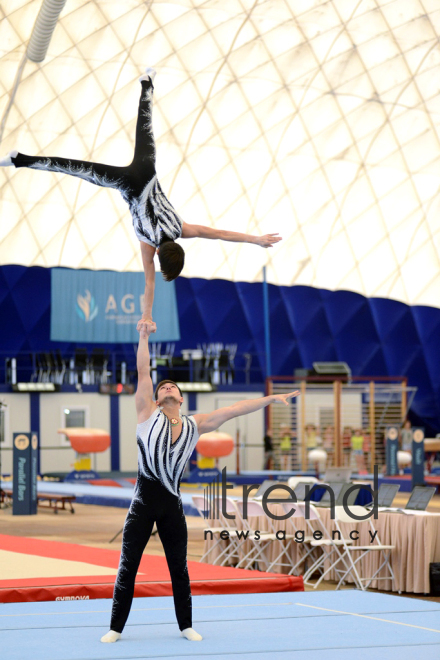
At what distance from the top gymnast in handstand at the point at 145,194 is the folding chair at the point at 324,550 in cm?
617

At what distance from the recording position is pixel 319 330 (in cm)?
3303


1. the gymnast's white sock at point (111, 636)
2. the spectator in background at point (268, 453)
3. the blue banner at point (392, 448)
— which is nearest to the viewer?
the gymnast's white sock at point (111, 636)

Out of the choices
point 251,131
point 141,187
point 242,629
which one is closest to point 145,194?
point 141,187

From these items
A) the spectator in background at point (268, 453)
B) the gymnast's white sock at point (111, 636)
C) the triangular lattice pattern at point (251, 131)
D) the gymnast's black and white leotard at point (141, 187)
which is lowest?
the spectator in background at point (268, 453)

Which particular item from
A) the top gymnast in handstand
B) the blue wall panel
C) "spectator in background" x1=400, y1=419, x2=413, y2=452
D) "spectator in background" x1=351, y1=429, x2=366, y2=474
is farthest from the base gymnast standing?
the blue wall panel

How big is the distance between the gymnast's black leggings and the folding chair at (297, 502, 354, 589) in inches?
201

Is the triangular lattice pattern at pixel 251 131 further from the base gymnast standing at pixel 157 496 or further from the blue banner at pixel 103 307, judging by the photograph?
the base gymnast standing at pixel 157 496

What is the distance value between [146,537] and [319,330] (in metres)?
27.3

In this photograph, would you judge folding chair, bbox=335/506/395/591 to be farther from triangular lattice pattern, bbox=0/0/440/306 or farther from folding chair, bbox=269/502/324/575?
triangular lattice pattern, bbox=0/0/440/306

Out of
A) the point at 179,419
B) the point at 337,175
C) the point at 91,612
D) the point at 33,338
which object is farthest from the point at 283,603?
the point at 337,175

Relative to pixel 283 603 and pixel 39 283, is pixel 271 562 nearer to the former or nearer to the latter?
pixel 283 603

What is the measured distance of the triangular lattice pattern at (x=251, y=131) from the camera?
96.9 feet

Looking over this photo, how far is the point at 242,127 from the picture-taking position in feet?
104

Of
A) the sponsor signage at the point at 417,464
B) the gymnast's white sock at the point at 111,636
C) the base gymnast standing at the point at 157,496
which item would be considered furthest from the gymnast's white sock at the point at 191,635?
the sponsor signage at the point at 417,464
